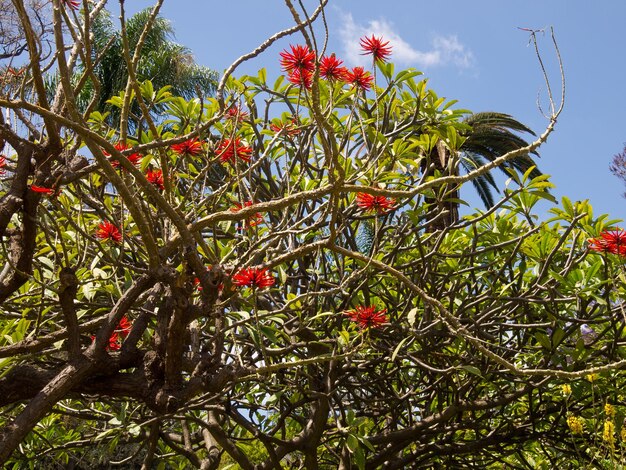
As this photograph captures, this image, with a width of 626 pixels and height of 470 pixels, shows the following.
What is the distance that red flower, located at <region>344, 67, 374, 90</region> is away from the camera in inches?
135

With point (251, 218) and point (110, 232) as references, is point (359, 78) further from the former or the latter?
point (110, 232)

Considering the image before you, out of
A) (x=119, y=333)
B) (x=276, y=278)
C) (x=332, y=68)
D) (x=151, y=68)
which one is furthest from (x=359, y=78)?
(x=151, y=68)

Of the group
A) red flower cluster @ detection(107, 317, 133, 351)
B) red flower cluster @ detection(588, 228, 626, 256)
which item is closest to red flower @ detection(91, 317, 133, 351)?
red flower cluster @ detection(107, 317, 133, 351)

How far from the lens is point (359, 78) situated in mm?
3469

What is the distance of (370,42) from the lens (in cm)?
344

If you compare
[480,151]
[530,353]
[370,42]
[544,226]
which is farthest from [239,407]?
[480,151]

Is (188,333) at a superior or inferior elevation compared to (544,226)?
inferior

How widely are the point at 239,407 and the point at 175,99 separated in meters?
2.23

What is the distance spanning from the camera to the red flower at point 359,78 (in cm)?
344

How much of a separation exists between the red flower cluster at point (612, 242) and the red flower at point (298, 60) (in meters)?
1.54

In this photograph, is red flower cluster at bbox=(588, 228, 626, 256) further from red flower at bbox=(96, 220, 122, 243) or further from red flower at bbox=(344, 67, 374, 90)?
red flower at bbox=(96, 220, 122, 243)

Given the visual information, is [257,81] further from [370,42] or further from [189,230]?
[189,230]

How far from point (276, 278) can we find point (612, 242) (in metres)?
1.78

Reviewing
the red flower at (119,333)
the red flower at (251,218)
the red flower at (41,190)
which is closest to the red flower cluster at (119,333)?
the red flower at (119,333)
